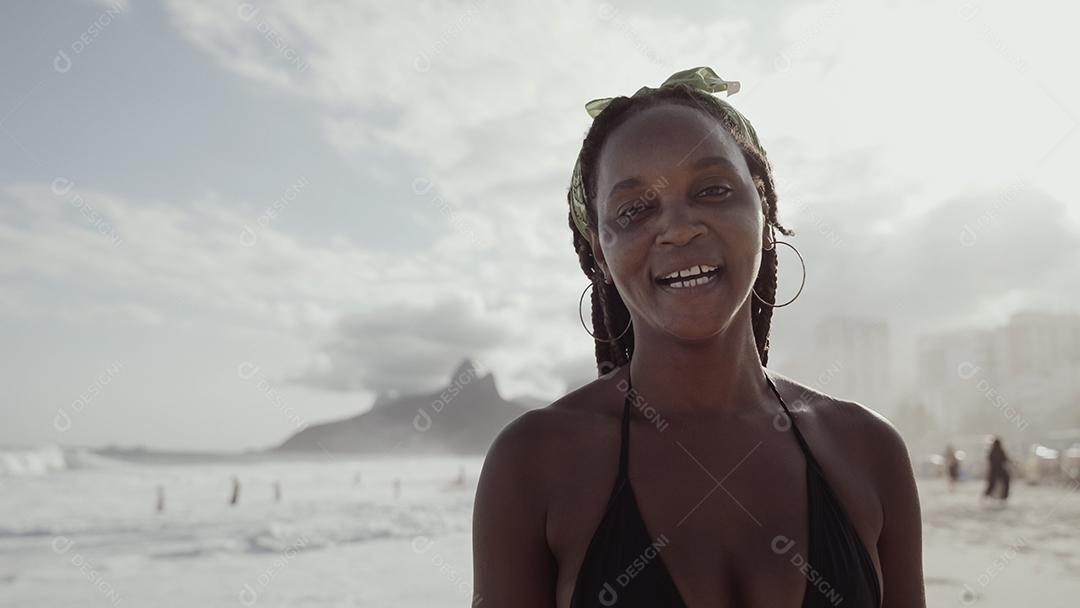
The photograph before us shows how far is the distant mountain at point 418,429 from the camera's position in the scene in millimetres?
95250

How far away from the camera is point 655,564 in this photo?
1626mm

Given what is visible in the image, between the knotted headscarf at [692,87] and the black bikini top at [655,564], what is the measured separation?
709 mm

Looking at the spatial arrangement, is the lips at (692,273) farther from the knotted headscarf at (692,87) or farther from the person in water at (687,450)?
the knotted headscarf at (692,87)

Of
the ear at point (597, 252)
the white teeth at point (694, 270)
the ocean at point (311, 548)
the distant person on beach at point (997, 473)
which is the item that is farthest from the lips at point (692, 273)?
the distant person on beach at point (997, 473)

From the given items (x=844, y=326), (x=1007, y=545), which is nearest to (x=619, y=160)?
(x=1007, y=545)

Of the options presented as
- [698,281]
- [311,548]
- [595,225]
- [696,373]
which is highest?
[595,225]

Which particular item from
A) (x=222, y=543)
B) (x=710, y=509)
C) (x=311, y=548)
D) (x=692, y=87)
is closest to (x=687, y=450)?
(x=710, y=509)

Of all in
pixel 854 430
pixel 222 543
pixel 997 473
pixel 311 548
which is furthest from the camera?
pixel 222 543

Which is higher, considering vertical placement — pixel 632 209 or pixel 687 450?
pixel 632 209

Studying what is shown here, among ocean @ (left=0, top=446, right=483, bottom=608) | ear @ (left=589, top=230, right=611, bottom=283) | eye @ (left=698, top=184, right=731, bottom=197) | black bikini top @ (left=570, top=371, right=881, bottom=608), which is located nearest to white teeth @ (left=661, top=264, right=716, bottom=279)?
eye @ (left=698, top=184, right=731, bottom=197)

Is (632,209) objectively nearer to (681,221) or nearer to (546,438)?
(681,221)

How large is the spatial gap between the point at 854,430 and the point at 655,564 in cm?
68

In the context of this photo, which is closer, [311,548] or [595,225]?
[595,225]

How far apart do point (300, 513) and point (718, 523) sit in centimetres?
3021
